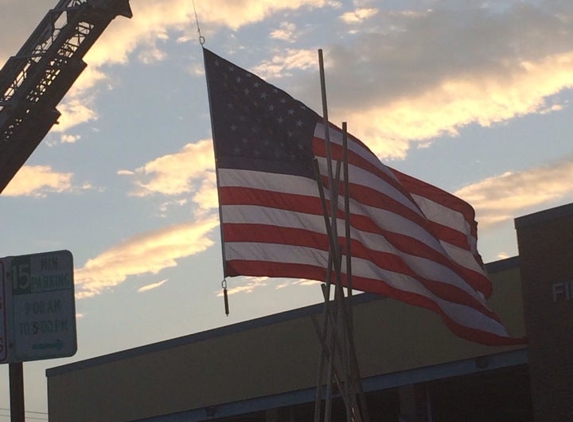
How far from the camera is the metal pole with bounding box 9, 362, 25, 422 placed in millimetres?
8602

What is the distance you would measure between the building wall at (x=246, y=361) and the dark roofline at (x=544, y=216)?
4.30 feet

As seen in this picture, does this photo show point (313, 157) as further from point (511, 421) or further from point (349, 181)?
point (511, 421)

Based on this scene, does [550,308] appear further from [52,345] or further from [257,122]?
[52,345]

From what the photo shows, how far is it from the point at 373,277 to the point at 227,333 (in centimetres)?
1808

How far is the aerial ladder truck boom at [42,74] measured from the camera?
2894 centimetres

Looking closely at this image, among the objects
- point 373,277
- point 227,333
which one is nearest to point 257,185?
point 373,277

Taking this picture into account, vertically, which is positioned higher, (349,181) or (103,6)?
(103,6)

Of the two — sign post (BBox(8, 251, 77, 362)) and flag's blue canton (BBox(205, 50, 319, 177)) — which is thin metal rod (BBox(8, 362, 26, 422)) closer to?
sign post (BBox(8, 251, 77, 362))

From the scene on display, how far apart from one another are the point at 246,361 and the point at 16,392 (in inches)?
931

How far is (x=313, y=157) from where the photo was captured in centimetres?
1560

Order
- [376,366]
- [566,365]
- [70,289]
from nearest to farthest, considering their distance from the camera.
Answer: [70,289] < [566,365] < [376,366]

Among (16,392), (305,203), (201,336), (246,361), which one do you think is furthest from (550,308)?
(16,392)

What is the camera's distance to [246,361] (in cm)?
3216

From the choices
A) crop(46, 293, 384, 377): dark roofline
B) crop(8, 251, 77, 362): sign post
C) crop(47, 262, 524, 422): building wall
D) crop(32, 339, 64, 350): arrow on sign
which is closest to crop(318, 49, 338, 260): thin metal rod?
crop(8, 251, 77, 362): sign post
